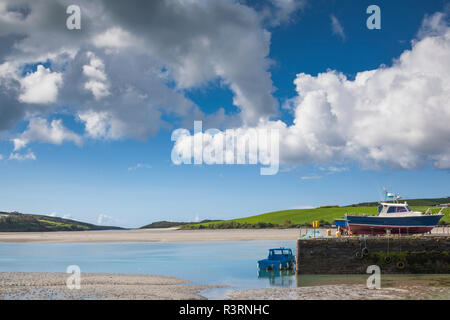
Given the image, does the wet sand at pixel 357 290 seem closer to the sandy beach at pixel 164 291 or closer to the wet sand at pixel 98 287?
the sandy beach at pixel 164 291

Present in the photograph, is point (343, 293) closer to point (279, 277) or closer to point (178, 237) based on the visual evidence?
point (279, 277)

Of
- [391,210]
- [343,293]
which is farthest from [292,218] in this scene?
[343,293]

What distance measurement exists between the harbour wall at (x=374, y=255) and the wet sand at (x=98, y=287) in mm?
10242

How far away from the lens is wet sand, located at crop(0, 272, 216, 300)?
27766mm

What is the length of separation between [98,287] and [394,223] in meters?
28.7

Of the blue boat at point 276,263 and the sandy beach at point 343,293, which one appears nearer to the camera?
the sandy beach at point 343,293

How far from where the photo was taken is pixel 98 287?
1243 inches

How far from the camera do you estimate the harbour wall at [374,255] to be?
36031mm

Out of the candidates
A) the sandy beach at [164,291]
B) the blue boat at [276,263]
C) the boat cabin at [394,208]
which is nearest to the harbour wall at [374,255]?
the blue boat at [276,263]

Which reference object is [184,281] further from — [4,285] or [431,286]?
[431,286]

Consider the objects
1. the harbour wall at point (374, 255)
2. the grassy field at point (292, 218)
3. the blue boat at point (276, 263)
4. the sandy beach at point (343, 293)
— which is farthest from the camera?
the grassy field at point (292, 218)

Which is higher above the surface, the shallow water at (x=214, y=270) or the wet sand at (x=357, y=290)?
the wet sand at (x=357, y=290)

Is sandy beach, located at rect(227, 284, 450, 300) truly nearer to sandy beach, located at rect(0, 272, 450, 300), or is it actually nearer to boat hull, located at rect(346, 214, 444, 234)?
sandy beach, located at rect(0, 272, 450, 300)
